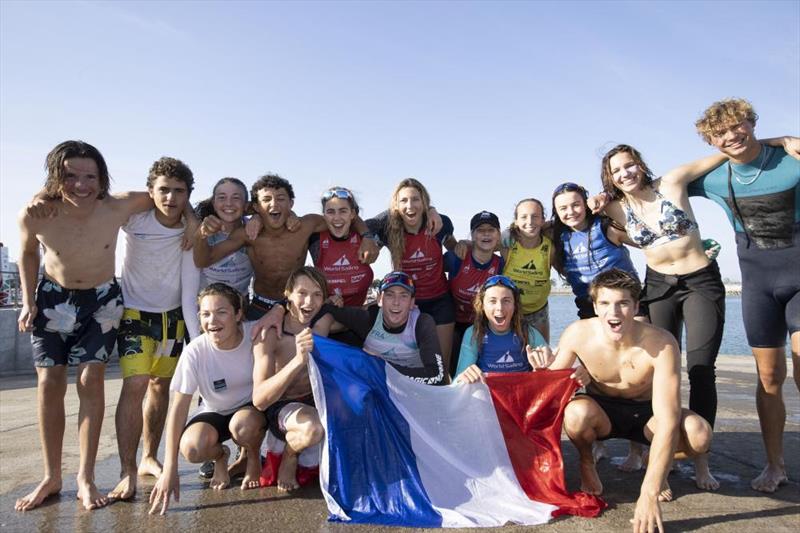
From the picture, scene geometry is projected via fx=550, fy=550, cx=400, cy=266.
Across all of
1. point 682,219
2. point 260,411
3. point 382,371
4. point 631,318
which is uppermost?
point 682,219

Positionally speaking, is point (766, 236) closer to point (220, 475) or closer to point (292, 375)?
point (292, 375)

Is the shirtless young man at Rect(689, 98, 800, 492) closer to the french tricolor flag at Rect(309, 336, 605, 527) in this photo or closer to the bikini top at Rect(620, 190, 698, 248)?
the bikini top at Rect(620, 190, 698, 248)

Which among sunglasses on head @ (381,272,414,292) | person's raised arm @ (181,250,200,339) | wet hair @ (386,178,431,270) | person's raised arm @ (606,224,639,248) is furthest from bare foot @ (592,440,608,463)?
person's raised arm @ (181,250,200,339)

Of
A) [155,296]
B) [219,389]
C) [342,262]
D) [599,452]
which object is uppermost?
[342,262]

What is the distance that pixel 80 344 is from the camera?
15.0ft

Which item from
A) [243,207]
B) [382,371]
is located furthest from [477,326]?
[243,207]

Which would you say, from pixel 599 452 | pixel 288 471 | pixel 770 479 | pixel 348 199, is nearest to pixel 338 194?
pixel 348 199

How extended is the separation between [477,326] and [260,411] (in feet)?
6.62

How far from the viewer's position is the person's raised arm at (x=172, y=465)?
3840mm

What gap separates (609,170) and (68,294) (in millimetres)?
4889

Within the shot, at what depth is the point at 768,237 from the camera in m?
4.65

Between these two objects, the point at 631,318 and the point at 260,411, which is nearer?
the point at 631,318

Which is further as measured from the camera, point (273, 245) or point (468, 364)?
point (273, 245)

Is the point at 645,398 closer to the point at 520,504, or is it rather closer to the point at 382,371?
the point at 520,504
